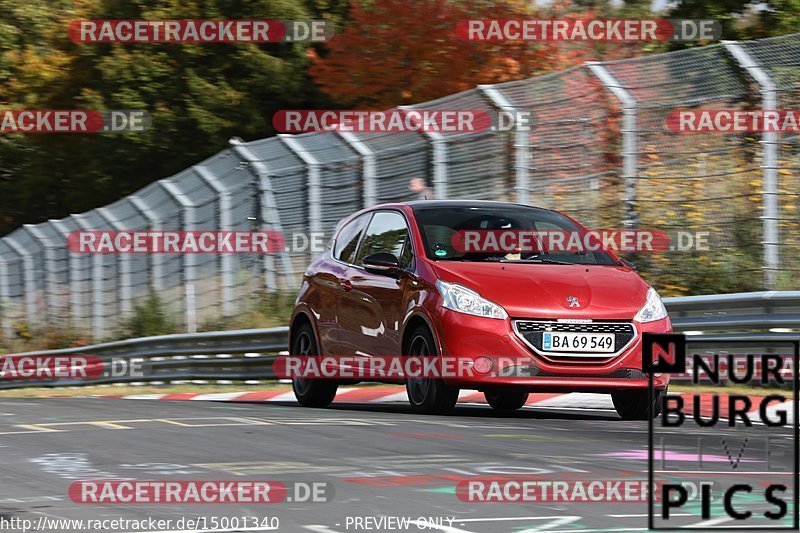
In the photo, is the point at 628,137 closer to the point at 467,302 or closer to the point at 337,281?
the point at 337,281

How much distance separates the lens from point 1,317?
119 ft

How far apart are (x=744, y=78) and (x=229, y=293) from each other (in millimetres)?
10344

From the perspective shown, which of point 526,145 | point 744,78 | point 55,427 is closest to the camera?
point 55,427

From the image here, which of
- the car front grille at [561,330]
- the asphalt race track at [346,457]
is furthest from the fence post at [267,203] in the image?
the car front grille at [561,330]

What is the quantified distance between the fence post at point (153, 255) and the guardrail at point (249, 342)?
65.0 inches

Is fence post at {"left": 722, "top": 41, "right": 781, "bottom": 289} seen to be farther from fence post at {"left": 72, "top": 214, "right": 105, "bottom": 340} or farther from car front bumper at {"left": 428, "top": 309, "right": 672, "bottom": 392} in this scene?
fence post at {"left": 72, "top": 214, "right": 105, "bottom": 340}

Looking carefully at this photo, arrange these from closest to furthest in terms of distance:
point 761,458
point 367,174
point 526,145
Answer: point 761,458, point 526,145, point 367,174

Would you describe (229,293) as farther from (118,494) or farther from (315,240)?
(118,494)

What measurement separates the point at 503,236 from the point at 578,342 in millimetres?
1383

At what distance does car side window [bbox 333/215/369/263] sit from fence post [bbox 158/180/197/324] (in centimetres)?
1000

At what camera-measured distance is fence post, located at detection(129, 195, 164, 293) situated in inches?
948

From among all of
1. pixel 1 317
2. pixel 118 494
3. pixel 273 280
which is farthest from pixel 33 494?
pixel 1 317

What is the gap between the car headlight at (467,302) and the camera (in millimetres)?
10617

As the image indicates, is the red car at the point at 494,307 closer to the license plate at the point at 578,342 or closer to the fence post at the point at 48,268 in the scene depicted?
the license plate at the point at 578,342
